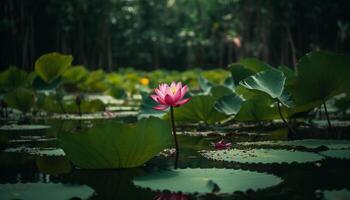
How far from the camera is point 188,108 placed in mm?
2631

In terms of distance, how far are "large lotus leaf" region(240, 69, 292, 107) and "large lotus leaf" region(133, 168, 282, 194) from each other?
0.66 meters

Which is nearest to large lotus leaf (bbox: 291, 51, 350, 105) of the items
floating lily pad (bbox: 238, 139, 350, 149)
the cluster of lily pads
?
the cluster of lily pads

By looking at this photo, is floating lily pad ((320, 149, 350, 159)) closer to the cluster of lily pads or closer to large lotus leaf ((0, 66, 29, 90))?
the cluster of lily pads

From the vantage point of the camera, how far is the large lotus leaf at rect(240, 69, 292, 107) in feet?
6.53

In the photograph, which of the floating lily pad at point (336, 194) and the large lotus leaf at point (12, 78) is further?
the large lotus leaf at point (12, 78)

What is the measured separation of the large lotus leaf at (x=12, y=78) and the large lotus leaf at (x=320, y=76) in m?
3.51

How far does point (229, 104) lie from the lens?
258 cm

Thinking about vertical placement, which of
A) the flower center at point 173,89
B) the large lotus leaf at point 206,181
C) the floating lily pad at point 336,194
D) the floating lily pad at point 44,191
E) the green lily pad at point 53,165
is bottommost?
the green lily pad at point 53,165

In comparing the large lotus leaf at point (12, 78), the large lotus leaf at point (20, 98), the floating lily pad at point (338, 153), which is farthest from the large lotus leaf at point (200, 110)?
the large lotus leaf at point (12, 78)

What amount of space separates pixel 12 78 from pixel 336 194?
14.2 ft

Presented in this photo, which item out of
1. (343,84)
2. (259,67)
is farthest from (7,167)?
(259,67)

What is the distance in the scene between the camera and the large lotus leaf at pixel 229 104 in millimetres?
2523

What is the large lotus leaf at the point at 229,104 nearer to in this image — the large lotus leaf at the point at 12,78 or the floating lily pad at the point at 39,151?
the floating lily pad at the point at 39,151

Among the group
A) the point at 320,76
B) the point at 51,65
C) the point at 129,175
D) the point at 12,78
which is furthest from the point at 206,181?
the point at 12,78
